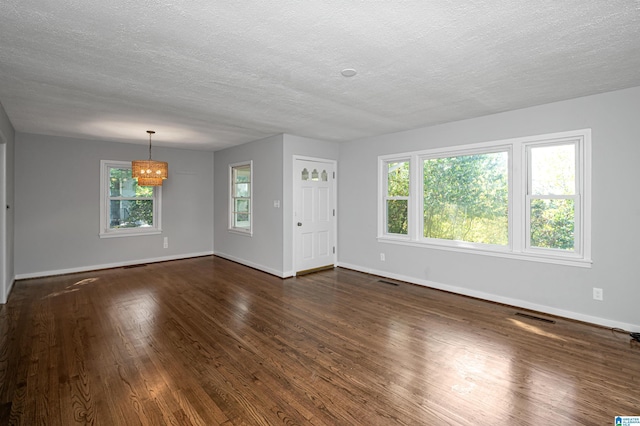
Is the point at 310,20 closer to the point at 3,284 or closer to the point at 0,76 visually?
the point at 0,76

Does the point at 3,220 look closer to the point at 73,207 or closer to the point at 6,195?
the point at 6,195

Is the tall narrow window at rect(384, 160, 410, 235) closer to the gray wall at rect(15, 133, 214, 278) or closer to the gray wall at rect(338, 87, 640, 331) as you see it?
the gray wall at rect(338, 87, 640, 331)

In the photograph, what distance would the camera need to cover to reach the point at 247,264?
21.0 feet

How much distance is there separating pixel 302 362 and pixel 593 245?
134 inches

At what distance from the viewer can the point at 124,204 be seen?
6.40 metres

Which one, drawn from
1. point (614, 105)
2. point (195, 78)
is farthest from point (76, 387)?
point (614, 105)

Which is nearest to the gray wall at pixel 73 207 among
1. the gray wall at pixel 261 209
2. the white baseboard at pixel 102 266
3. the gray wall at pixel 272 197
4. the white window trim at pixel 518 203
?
the white baseboard at pixel 102 266

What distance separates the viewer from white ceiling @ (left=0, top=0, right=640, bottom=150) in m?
1.89

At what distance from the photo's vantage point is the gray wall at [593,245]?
324 centimetres

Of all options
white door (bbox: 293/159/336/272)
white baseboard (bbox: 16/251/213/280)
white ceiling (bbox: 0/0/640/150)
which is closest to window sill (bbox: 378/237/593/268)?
white door (bbox: 293/159/336/272)

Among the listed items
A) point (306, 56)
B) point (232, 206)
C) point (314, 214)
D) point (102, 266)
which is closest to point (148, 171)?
point (232, 206)

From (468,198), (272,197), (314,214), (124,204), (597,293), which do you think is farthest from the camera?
(124,204)

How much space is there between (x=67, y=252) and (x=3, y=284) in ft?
5.50

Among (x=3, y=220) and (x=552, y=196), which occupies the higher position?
(x=552, y=196)
